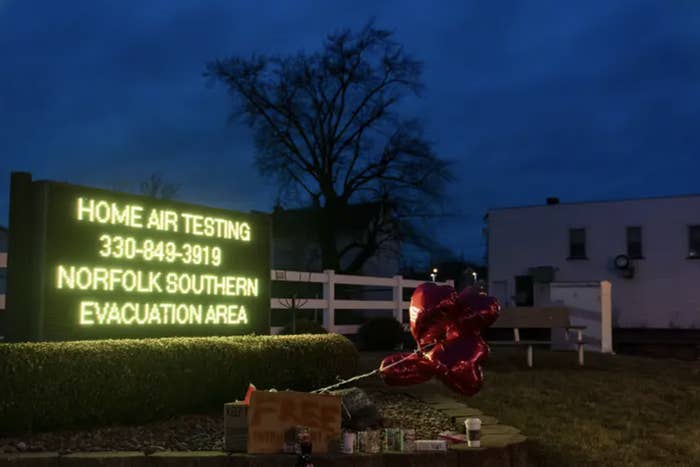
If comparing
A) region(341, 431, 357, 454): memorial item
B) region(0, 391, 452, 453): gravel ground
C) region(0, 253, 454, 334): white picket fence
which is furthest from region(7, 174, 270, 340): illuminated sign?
region(0, 253, 454, 334): white picket fence

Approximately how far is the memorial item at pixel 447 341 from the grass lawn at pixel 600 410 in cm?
142

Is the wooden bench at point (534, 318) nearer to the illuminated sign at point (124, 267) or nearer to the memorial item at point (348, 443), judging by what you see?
the illuminated sign at point (124, 267)

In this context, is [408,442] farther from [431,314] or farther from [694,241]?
[694,241]

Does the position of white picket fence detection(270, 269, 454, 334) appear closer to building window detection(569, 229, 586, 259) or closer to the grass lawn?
the grass lawn

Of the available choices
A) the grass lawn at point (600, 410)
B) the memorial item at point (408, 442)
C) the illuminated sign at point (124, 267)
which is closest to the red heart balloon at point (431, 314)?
the memorial item at point (408, 442)

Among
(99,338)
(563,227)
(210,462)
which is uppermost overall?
(563,227)

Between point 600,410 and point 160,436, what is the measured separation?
517cm

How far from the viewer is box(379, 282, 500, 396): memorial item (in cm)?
615

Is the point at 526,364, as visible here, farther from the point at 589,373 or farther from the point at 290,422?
the point at 290,422

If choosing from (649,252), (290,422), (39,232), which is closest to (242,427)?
(290,422)

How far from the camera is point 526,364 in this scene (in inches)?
542

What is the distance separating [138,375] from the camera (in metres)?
6.98

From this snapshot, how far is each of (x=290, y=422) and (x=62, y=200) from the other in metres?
3.02

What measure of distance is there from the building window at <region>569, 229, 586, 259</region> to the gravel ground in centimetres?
2390
